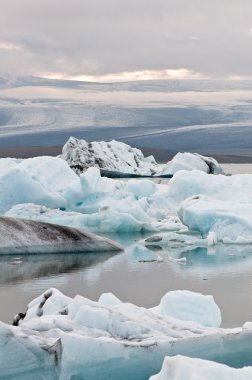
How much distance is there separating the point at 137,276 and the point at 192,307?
328 centimetres

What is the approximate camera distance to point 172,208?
17.4 meters

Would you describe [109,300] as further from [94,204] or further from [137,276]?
[94,204]

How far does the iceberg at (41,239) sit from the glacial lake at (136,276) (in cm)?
14

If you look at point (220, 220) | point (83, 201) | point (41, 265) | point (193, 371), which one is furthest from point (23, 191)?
point (193, 371)

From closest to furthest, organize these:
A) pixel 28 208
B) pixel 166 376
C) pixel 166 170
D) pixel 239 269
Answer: pixel 166 376, pixel 239 269, pixel 28 208, pixel 166 170

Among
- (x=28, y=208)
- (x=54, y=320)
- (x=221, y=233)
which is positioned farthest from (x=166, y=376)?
(x=28, y=208)

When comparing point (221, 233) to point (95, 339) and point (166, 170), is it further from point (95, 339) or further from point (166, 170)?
point (166, 170)

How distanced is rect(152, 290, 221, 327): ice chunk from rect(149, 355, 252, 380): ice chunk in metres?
2.73

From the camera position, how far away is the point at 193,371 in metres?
3.85

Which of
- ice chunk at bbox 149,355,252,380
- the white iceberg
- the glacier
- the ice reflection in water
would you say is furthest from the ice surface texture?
ice chunk at bbox 149,355,252,380

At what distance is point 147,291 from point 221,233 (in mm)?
4672

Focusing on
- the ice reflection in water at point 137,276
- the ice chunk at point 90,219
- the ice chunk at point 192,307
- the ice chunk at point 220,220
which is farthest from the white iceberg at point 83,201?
the ice chunk at point 192,307

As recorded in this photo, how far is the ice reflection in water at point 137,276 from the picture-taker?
848cm

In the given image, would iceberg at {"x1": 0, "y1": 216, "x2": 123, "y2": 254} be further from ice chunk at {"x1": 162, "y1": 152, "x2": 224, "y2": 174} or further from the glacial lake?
ice chunk at {"x1": 162, "y1": 152, "x2": 224, "y2": 174}
